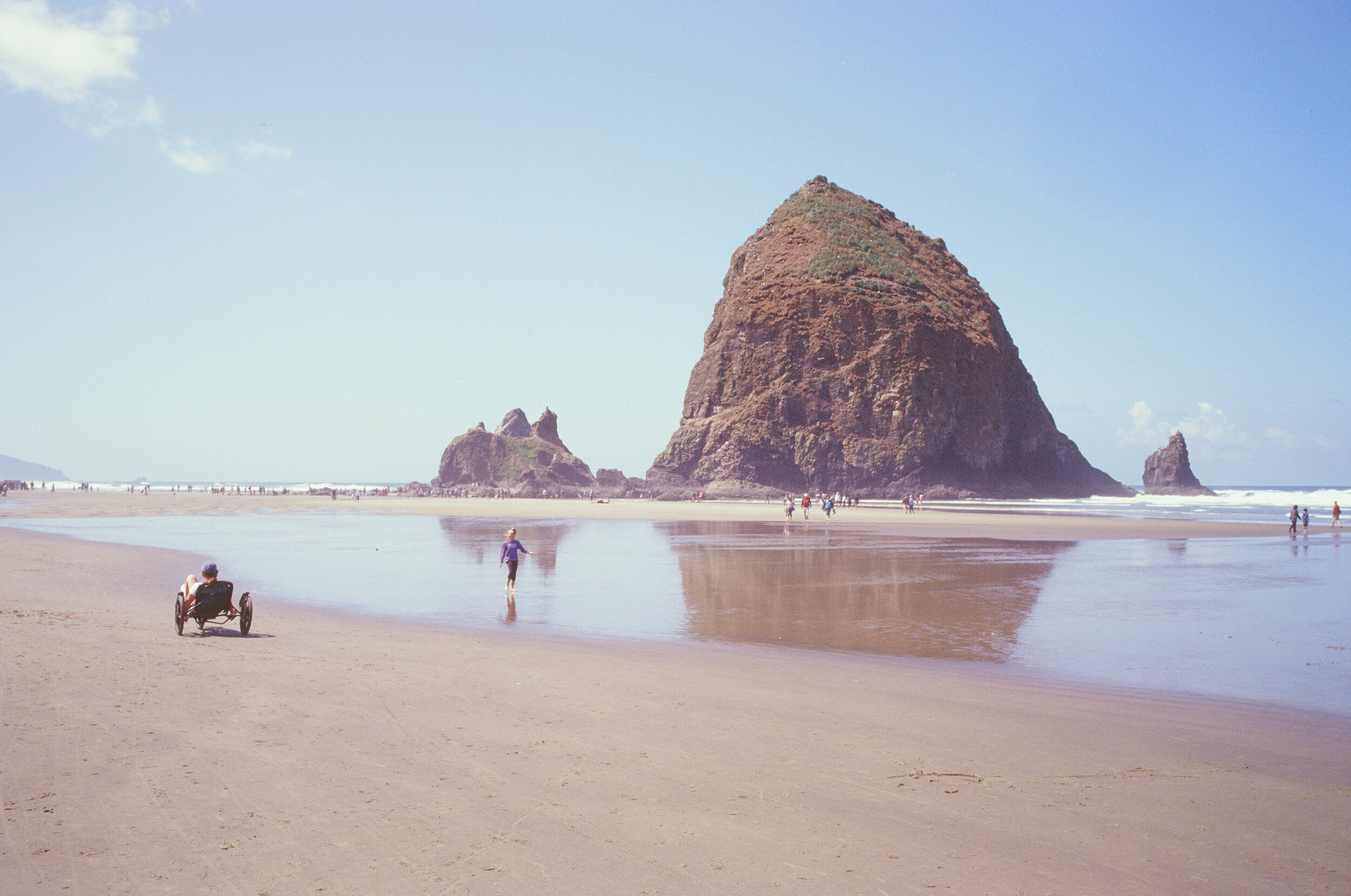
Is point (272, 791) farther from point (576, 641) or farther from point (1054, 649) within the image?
point (1054, 649)

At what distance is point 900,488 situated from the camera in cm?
7081

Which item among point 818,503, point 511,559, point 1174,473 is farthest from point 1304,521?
point 1174,473

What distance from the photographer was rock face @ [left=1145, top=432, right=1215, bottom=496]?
89688 millimetres

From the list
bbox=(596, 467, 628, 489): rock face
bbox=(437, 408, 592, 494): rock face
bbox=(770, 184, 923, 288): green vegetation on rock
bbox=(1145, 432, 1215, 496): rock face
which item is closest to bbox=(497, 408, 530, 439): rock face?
bbox=(437, 408, 592, 494): rock face

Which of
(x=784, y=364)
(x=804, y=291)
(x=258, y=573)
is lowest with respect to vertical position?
(x=258, y=573)

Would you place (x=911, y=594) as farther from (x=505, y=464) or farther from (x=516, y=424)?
(x=516, y=424)

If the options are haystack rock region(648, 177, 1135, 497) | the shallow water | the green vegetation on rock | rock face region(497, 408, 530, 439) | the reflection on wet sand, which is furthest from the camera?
rock face region(497, 408, 530, 439)

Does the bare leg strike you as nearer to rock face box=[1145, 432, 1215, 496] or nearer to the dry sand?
the dry sand

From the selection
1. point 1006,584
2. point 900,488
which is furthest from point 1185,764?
point 900,488

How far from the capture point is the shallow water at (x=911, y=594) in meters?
9.89

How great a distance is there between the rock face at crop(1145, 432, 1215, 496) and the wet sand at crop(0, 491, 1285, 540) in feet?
155

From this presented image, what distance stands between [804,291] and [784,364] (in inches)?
307

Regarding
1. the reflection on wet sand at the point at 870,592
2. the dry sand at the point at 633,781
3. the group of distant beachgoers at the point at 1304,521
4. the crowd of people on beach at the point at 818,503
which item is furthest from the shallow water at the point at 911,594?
the crowd of people on beach at the point at 818,503

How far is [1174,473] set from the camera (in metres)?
90.0
